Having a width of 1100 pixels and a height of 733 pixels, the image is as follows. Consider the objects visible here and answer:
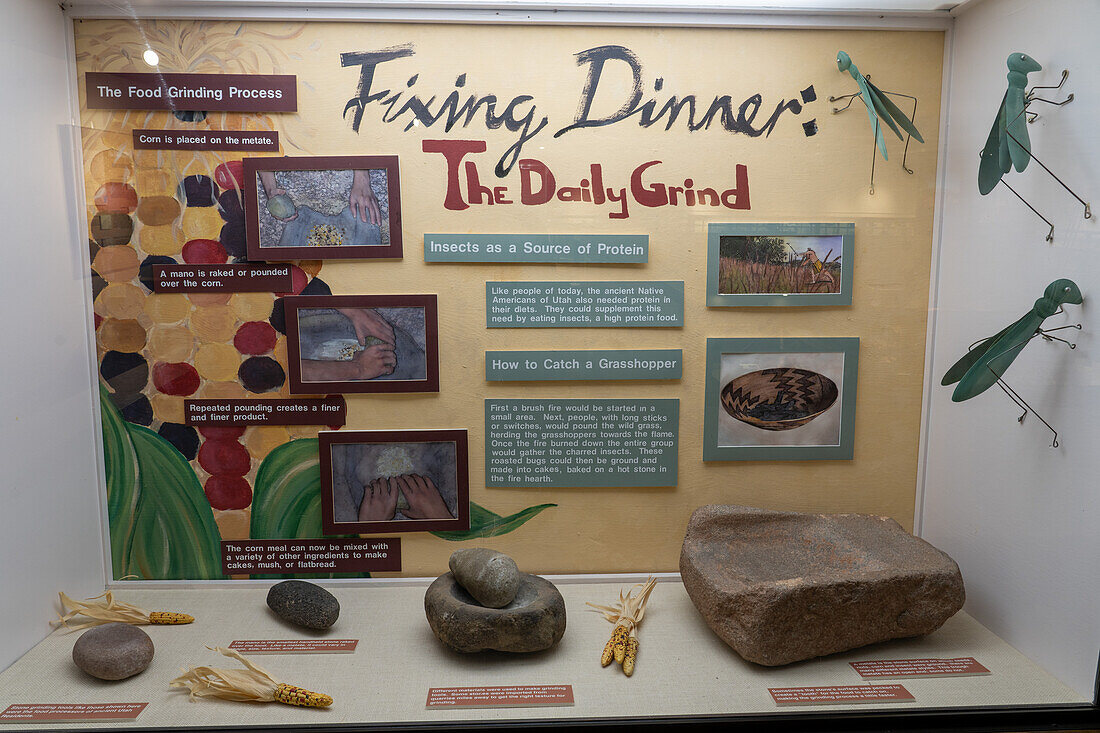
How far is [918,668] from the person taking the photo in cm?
169

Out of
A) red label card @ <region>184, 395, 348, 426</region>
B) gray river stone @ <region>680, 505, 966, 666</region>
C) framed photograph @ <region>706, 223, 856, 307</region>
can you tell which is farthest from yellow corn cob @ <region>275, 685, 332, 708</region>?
framed photograph @ <region>706, 223, 856, 307</region>

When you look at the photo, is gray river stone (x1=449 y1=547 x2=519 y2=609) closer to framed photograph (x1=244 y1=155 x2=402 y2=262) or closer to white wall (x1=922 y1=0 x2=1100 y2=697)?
framed photograph (x1=244 y1=155 x2=402 y2=262)

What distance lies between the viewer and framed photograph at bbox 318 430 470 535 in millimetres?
2021

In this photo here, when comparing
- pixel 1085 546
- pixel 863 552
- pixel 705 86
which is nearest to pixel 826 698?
pixel 863 552

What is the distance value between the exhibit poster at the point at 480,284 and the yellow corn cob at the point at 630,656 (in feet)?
1.24

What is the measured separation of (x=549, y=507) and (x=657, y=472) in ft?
1.17

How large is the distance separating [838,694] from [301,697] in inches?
50.9

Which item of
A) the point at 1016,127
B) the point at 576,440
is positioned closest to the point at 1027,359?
the point at 1016,127

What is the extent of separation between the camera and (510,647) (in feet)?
5.47

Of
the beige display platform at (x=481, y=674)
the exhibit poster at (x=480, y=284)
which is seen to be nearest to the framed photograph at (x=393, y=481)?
the exhibit poster at (x=480, y=284)

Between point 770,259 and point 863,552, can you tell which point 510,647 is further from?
point 770,259

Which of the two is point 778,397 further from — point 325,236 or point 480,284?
point 325,236

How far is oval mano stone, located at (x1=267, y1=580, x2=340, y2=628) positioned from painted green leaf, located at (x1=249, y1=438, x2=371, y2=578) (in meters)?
0.20

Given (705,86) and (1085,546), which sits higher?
(705,86)
